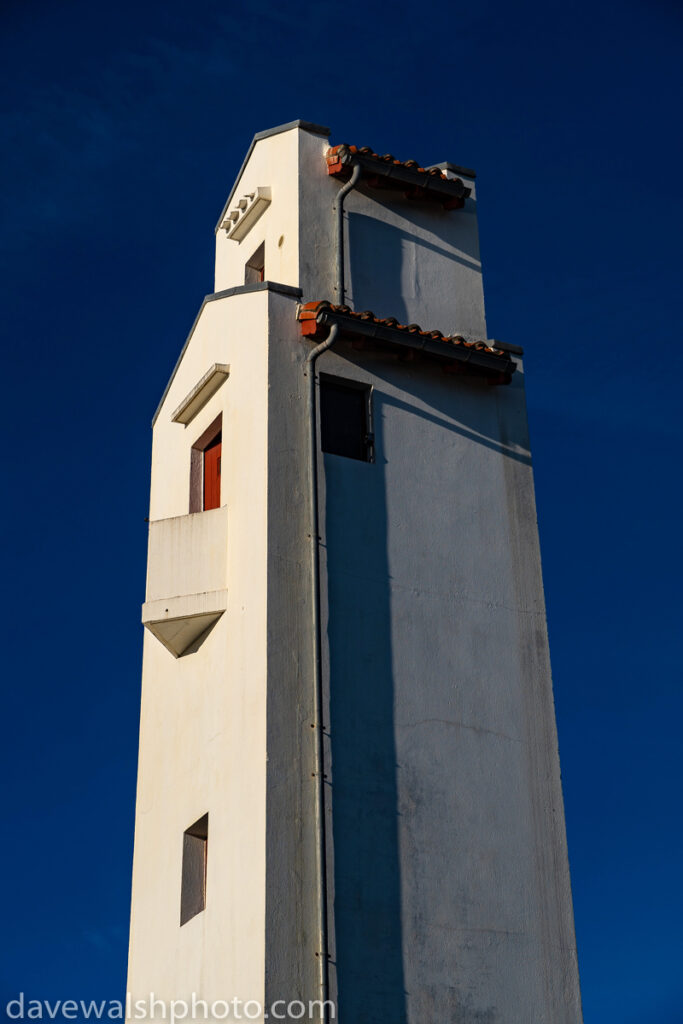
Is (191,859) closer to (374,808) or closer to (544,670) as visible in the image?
(374,808)

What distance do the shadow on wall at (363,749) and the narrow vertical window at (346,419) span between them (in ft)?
0.73

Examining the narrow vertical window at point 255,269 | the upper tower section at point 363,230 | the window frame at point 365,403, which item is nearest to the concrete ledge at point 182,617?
the window frame at point 365,403

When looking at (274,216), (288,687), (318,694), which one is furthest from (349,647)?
(274,216)

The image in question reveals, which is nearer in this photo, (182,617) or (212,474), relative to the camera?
(182,617)

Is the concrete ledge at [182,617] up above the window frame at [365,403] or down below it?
below

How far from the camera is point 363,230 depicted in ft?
73.0

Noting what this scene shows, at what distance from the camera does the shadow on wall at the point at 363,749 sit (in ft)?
54.5

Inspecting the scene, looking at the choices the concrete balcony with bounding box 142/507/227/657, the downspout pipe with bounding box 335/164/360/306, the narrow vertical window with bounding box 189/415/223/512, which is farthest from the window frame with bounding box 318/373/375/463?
the narrow vertical window with bounding box 189/415/223/512

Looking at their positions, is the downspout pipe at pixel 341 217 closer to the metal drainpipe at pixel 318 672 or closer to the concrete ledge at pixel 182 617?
the metal drainpipe at pixel 318 672

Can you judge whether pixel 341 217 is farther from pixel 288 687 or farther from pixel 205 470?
pixel 288 687

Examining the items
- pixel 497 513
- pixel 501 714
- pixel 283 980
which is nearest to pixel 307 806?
pixel 283 980

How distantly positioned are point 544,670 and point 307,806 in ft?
14.4

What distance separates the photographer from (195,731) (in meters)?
→ 19.3

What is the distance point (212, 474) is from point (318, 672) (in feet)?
16.1
